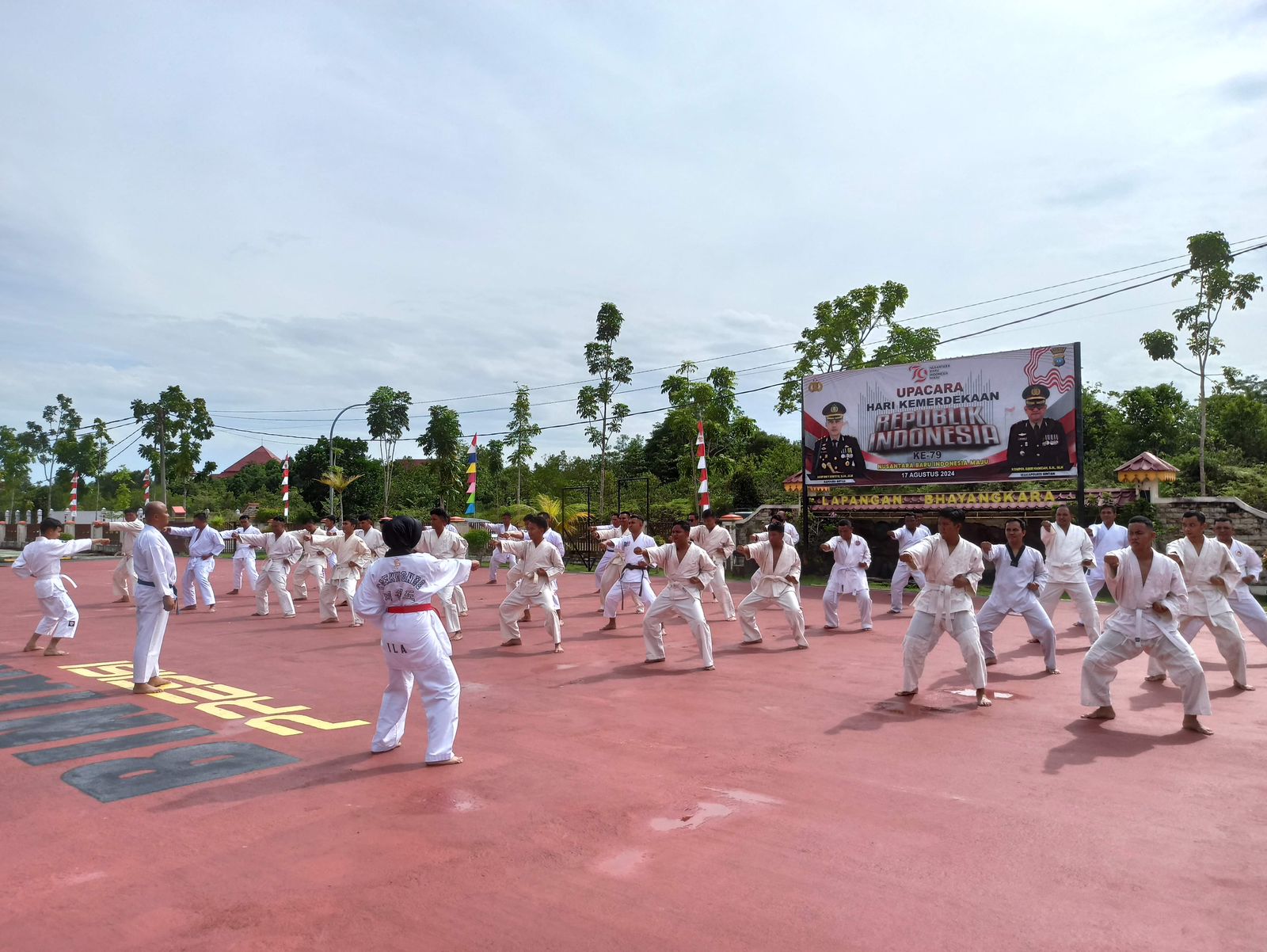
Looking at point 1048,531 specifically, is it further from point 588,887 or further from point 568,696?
point 588,887

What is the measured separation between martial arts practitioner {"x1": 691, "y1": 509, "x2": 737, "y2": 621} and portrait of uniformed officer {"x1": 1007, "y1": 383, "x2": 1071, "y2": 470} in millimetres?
8735

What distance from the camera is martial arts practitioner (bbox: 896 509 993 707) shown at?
741cm

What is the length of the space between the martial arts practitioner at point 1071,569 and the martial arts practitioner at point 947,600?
3272 millimetres

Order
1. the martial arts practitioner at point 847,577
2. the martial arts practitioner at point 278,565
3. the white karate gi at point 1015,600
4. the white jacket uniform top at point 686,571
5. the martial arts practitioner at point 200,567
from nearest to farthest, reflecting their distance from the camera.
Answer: the white karate gi at point 1015,600 → the white jacket uniform top at point 686,571 → the martial arts practitioner at point 847,577 → the martial arts practitioner at point 278,565 → the martial arts practitioner at point 200,567

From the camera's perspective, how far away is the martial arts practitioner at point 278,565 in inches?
557

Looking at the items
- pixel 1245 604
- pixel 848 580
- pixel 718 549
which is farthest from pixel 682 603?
pixel 1245 604

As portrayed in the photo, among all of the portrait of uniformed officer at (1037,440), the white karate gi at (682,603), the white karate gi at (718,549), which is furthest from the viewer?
the portrait of uniformed officer at (1037,440)

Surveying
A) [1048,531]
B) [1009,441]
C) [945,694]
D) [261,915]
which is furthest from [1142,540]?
[1009,441]

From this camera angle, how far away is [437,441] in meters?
39.6

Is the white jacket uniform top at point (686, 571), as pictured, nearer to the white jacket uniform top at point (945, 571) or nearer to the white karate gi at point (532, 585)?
the white karate gi at point (532, 585)

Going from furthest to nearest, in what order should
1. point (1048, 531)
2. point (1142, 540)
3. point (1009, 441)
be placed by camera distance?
point (1009, 441), point (1048, 531), point (1142, 540)

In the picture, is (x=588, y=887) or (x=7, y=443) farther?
(x=7, y=443)

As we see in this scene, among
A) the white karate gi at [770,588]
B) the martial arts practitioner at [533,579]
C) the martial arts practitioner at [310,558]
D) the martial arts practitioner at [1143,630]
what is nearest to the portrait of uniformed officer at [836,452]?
the white karate gi at [770,588]

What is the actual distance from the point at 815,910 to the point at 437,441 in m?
37.3
